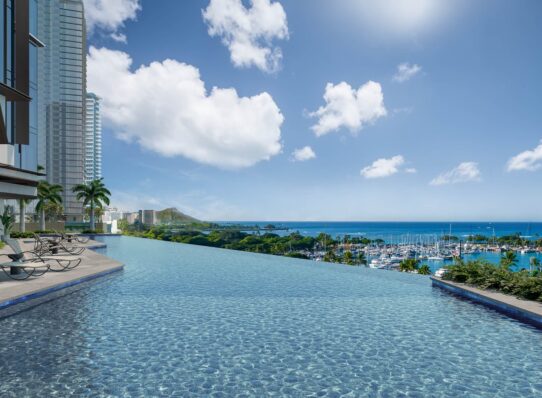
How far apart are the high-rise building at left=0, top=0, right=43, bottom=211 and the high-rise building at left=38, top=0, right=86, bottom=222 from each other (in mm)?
57631

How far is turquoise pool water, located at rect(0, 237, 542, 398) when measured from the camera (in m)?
4.46

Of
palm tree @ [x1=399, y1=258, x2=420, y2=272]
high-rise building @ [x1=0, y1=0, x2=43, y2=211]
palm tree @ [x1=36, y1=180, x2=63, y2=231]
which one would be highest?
high-rise building @ [x1=0, y1=0, x2=43, y2=211]

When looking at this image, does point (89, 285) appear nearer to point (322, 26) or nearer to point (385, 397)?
point (385, 397)

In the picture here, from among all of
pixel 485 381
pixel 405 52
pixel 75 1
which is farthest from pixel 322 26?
pixel 75 1

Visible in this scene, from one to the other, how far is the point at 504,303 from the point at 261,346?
5809mm

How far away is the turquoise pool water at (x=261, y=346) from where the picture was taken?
4.46 metres

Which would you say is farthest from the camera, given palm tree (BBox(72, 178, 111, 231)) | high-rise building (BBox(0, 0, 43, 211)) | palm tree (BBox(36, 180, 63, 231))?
palm tree (BBox(72, 178, 111, 231))

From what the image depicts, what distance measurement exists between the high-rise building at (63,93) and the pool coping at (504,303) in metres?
76.7

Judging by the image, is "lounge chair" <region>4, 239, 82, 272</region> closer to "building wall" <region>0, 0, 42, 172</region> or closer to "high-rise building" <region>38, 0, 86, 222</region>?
"building wall" <region>0, 0, 42, 172</region>

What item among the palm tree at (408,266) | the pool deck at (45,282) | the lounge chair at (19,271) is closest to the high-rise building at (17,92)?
the lounge chair at (19,271)

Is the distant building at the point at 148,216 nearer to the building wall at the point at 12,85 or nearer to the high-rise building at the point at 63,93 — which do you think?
the high-rise building at the point at 63,93

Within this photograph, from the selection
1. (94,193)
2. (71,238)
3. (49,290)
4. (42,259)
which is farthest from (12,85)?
(94,193)

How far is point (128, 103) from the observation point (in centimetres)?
2833

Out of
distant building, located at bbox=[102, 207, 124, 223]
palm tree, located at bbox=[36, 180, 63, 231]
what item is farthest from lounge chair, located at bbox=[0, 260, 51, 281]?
distant building, located at bbox=[102, 207, 124, 223]
